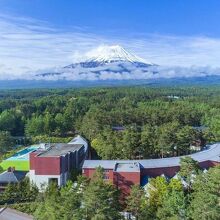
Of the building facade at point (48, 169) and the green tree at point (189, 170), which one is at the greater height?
the green tree at point (189, 170)

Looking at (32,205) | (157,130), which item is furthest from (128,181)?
(157,130)

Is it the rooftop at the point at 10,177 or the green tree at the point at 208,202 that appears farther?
the rooftop at the point at 10,177

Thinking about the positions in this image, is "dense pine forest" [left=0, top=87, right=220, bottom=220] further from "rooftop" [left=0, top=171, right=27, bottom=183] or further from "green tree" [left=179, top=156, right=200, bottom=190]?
"rooftop" [left=0, top=171, right=27, bottom=183]

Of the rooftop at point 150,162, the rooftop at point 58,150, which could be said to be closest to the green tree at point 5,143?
the rooftop at point 58,150

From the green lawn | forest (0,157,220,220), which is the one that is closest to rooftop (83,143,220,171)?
forest (0,157,220,220)

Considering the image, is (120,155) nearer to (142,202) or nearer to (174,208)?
(142,202)

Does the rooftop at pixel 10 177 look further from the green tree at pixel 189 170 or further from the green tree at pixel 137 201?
the green tree at pixel 189 170
